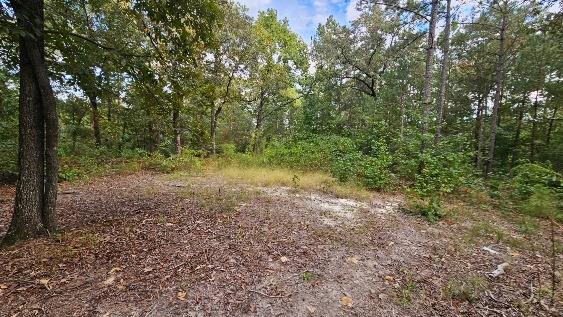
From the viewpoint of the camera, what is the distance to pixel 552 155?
16344mm

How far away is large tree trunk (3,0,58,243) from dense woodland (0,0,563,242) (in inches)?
0.6

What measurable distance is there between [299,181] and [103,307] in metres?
5.94

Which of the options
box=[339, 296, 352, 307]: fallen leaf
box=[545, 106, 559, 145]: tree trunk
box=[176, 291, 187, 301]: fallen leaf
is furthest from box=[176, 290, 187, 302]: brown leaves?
box=[545, 106, 559, 145]: tree trunk

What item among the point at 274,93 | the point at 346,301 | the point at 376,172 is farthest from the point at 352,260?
the point at 274,93

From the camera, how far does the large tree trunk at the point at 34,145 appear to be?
3.35 metres

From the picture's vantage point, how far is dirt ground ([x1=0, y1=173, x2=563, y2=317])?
8.23 feet

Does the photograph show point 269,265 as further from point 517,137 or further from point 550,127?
point 550,127

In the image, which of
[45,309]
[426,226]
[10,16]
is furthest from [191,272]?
[426,226]

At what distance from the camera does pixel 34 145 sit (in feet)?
11.4

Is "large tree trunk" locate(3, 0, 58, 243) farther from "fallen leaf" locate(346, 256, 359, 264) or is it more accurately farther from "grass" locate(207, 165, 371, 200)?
"grass" locate(207, 165, 371, 200)

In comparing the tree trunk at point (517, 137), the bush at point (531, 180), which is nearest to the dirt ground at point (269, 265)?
the bush at point (531, 180)

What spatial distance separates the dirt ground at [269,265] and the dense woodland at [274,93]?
0.92 meters

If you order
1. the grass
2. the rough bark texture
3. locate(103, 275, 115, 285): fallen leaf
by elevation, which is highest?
the rough bark texture

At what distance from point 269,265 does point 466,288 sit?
2.05 m
